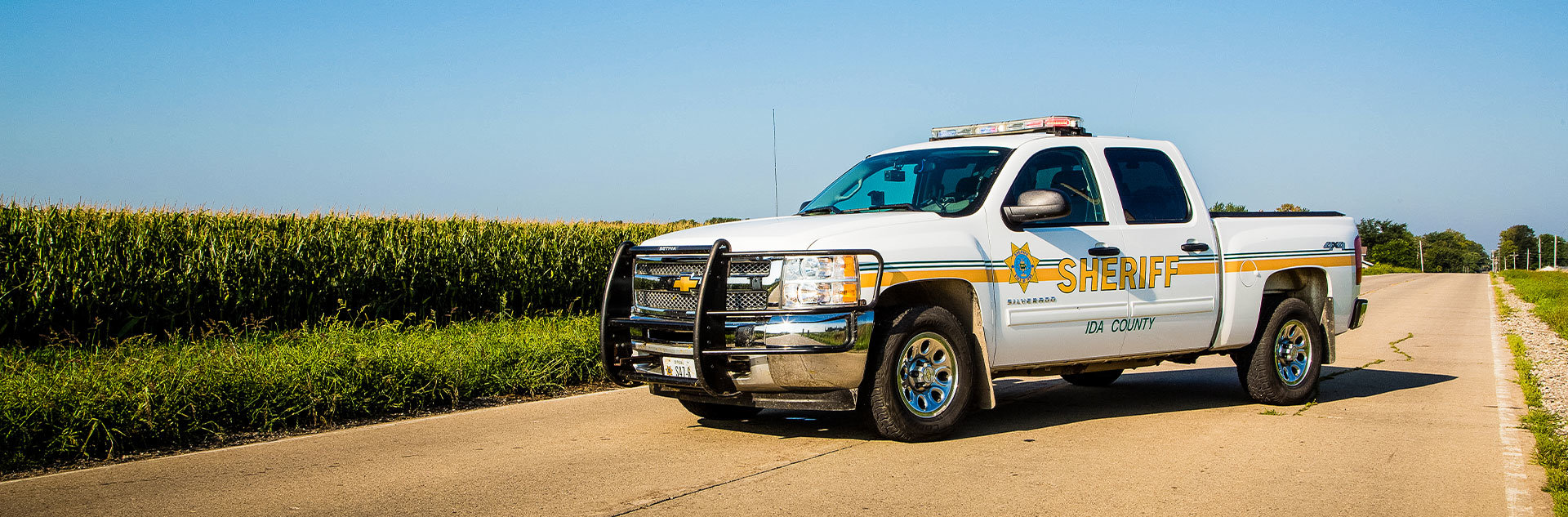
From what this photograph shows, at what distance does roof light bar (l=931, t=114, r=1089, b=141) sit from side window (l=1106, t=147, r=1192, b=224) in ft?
0.99

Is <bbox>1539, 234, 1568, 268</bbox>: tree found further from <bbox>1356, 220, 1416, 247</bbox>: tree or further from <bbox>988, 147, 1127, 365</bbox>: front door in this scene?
<bbox>988, 147, 1127, 365</bbox>: front door

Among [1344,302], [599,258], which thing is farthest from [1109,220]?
[599,258]

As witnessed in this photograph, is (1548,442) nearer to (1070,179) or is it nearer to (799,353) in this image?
(1070,179)

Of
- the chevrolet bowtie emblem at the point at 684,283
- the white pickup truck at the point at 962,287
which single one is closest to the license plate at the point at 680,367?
the white pickup truck at the point at 962,287

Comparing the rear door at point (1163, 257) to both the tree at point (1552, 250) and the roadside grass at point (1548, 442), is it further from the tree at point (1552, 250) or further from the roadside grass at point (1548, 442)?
the tree at point (1552, 250)

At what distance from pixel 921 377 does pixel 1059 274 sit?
1.27m

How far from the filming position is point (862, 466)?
21.8 feet

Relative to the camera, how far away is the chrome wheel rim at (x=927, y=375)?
23.9ft

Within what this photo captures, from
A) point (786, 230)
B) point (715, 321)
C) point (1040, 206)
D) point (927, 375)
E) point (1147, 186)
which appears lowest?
point (927, 375)

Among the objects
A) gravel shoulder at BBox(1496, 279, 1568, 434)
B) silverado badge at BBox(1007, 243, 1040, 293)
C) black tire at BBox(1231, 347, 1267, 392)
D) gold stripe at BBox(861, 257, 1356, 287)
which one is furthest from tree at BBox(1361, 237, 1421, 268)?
silverado badge at BBox(1007, 243, 1040, 293)

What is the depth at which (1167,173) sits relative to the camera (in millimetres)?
8969

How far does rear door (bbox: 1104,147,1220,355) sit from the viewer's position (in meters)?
8.37

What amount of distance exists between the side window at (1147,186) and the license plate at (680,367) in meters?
3.31

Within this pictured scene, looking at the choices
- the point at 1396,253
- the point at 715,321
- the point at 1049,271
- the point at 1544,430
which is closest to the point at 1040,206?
the point at 1049,271
